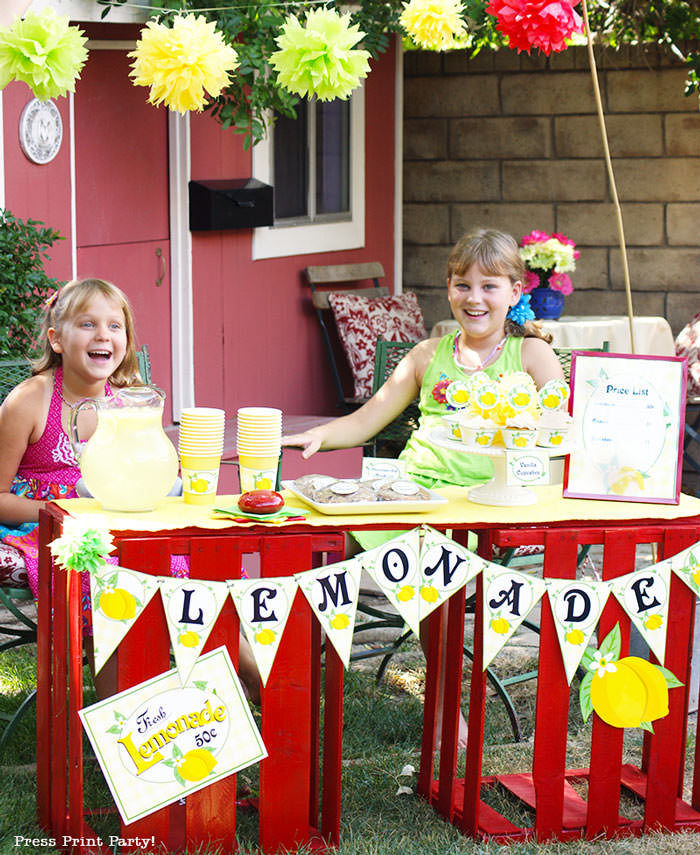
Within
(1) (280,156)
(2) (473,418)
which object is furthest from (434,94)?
(2) (473,418)

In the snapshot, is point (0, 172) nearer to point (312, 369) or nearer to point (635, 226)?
point (312, 369)

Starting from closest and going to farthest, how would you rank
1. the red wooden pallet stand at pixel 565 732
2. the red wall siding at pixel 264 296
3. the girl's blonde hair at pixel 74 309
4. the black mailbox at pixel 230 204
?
the red wooden pallet stand at pixel 565 732 → the girl's blonde hair at pixel 74 309 → the black mailbox at pixel 230 204 → the red wall siding at pixel 264 296

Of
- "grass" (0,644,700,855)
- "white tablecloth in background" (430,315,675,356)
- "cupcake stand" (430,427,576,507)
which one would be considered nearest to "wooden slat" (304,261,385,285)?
"white tablecloth in background" (430,315,675,356)

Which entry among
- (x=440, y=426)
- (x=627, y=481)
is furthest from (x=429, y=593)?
(x=440, y=426)

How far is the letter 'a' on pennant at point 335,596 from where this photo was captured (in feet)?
8.18

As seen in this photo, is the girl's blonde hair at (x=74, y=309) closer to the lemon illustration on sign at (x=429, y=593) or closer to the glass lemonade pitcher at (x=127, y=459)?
the glass lemonade pitcher at (x=127, y=459)

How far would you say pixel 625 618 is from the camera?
106 inches

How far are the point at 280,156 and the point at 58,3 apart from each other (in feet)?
7.52

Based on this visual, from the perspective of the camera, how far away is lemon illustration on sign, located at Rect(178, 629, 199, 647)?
241 cm

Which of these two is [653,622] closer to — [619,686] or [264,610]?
[619,686]

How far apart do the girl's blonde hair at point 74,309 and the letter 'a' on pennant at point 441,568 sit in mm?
1050

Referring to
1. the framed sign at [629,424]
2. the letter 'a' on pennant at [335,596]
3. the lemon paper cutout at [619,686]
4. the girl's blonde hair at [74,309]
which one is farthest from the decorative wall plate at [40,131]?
the lemon paper cutout at [619,686]

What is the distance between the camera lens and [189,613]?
242 centimetres

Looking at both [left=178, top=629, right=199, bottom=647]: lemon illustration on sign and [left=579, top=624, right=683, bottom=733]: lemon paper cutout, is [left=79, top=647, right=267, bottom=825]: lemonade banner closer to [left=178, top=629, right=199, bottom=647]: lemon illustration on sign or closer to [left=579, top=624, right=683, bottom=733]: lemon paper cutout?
→ [left=178, top=629, right=199, bottom=647]: lemon illustration on sign
